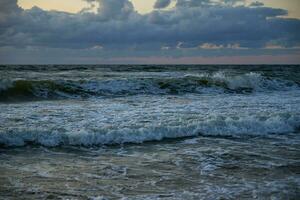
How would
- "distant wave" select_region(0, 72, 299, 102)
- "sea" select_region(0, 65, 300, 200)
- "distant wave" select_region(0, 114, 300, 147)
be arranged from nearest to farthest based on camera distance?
"sea" select_region(0, 65, 300, 200) < "distant wave" select_region(0, 114, 300, 147) < "distant wave" select_region(0, 72, 299, 102)

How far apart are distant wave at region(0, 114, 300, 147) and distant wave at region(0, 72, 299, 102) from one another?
7.85 meters

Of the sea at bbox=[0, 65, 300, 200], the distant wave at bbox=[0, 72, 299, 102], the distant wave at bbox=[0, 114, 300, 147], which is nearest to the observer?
the sea at bbox=[0, 65, 300, 200]

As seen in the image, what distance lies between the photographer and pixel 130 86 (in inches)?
769

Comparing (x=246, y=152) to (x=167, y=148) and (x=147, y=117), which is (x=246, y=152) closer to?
(x=167, y=148)

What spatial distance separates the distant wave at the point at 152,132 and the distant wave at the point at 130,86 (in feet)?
25.7

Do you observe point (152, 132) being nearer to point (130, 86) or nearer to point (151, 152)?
point (151, 152)

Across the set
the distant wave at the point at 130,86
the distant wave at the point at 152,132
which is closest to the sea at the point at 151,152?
the distant wave at the point at 152,132

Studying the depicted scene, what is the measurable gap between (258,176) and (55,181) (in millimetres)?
3052

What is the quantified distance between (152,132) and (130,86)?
10904 mm

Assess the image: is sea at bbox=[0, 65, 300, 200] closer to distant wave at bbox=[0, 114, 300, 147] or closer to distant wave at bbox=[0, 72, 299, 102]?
distant wave at bbox=[0, 114, 300, 147]

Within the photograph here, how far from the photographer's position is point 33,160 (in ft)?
22.0

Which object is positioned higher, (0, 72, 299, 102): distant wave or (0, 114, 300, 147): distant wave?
(0, 72, 299, 102): distant wave

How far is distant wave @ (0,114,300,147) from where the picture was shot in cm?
806

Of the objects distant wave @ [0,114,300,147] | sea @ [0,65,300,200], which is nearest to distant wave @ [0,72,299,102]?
sea @ [0,65,300,200]
